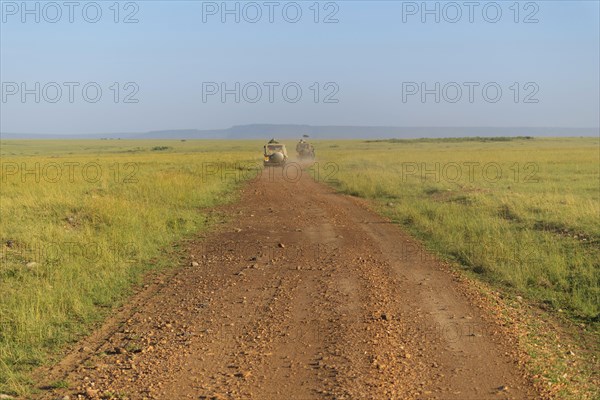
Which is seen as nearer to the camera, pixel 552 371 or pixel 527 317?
pixel 552 371

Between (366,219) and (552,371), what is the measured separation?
952cm

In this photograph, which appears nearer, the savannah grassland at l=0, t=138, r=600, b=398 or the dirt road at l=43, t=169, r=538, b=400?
the dirt road at l=43, t=169, r=538, b=400

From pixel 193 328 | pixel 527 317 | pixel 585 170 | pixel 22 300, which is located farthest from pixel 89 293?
pixel 585 170

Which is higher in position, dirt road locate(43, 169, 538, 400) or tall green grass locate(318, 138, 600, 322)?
tall green grass locate(318, 138, 600, 322)

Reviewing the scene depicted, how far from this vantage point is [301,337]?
568 centimetres

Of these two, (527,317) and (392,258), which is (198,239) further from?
(527,317)

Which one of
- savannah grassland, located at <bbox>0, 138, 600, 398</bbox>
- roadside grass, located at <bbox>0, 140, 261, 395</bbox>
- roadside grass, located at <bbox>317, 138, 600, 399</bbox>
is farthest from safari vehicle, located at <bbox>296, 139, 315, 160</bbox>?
roadside grass, located at <bbox>0, 140, 261, 395</bbox>

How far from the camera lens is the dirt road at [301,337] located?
4.56 m

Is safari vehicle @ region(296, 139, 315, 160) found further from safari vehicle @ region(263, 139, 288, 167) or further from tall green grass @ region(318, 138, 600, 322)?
tall green grass @ region(318, 138, 600, 322)

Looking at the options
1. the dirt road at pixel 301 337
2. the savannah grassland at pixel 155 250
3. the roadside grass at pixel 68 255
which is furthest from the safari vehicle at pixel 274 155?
the dirt road at pixel 301 337

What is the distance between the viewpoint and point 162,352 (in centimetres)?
534

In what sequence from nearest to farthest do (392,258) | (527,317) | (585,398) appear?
(585,398), (527,317), (392,258)

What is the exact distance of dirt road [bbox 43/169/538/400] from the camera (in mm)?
4562

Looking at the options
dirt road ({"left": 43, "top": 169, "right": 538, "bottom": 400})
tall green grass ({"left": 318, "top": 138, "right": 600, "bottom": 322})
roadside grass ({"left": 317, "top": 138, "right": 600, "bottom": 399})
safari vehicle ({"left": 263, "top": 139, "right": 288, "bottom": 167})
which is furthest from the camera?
safari vehicle ({"left": 263, "top": 139, "right": 288, "bottom": 167})
